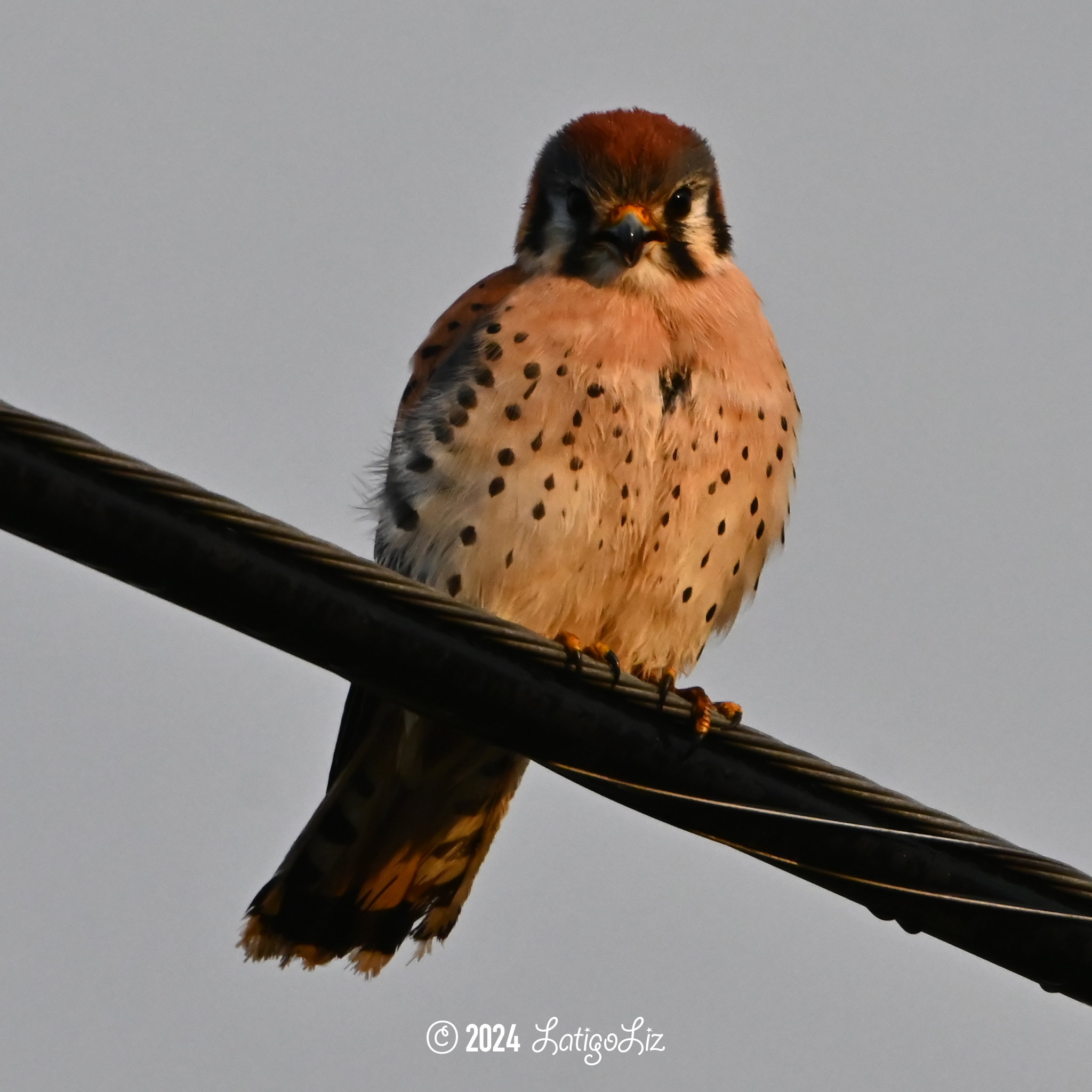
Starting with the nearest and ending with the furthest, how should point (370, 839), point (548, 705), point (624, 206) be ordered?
point (548, 705) → point (370, 839) → point (624, 206)

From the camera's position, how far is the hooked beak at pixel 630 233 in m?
5.56

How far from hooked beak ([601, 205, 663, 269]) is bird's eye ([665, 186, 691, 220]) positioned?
14cm

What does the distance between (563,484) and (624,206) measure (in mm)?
1156

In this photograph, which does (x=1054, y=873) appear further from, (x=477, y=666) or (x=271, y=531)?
(x=271, y=531)

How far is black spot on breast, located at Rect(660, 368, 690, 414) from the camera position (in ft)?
17.0

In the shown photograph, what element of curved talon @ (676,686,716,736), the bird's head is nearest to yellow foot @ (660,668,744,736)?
curved talon @ (676,686,716,736)

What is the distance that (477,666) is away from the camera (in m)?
3.40

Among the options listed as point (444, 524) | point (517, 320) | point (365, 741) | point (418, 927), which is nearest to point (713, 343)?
point (517, 320)

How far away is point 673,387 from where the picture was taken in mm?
5207

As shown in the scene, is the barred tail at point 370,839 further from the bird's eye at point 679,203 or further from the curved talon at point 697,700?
the bird's eye at point 679,203

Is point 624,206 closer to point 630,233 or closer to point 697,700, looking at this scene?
point 630,233

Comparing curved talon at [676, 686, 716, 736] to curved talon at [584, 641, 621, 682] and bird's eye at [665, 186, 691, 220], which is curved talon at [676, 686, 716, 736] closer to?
curved talon at [584, 641, 621, 682]

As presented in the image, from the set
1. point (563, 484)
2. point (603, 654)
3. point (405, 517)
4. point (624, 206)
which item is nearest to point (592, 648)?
point (603, 654)

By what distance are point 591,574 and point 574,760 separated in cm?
158
